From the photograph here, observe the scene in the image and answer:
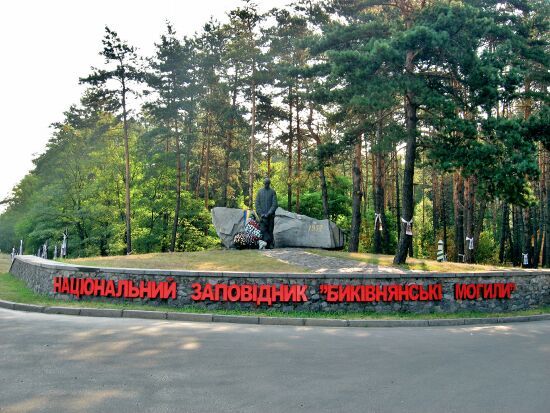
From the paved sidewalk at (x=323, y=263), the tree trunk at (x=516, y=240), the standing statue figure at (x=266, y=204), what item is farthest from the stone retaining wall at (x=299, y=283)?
the tree trunk at (x=516, y=240)

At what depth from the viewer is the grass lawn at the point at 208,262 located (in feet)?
54.3

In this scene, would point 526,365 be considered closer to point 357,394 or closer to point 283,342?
point 357,394

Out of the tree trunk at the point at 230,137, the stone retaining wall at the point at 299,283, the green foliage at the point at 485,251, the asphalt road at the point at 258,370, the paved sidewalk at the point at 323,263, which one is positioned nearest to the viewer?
the asphalt road at the point at 258,370

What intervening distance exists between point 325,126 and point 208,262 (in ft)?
61.5

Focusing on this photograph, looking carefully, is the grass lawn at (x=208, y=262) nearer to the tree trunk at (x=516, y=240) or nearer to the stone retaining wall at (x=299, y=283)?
the stone retaining wall at (x=299, y=283)

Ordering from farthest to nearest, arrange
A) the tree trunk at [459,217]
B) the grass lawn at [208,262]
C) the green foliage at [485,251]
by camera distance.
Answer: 1. the green foliage at [485,251]
2. the tree trunk at [459,217]
3. the grass lawn at [208,262]

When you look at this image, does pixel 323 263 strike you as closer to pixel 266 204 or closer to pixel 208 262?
pixel 266 204

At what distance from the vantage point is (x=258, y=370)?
6.66m

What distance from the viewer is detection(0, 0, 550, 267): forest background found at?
1611 cm

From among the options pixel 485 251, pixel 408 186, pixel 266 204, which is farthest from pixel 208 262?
pixel 485 251

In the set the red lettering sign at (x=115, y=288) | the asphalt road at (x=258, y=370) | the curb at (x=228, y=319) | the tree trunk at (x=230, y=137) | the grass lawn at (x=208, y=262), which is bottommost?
the curb at (x=228, y=319)

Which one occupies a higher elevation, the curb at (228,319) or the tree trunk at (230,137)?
the tree trunk at (230,137)

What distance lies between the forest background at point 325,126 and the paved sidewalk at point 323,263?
1.97 m

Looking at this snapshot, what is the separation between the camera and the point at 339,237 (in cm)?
2347
